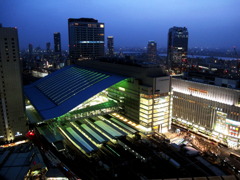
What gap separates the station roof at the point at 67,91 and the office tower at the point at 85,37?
8174 cm

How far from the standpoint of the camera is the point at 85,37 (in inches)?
5738

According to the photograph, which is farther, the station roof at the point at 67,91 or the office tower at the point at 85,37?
the office tower at the point at 85,37

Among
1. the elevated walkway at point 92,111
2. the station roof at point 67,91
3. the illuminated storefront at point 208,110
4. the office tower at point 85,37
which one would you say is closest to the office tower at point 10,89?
the station roof at point 67,91

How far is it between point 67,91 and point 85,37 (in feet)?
330

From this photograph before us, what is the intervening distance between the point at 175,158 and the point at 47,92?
38.2 metres

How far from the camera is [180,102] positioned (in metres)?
57.3

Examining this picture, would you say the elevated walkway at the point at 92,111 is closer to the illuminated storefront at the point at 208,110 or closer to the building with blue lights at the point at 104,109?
the building with blue lights at the point at 104,109

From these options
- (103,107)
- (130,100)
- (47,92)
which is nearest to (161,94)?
(130,100)

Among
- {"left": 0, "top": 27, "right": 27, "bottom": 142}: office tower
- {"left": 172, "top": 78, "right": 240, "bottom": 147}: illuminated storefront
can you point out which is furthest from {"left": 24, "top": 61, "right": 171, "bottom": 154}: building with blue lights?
{"left": 172, "top": 78, "right": 240, "bottom": 147}: illuminated storefront

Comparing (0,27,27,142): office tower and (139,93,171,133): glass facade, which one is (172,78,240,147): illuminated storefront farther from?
(0,27,27,142): office tower

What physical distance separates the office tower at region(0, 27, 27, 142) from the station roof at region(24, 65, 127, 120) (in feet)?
16.0

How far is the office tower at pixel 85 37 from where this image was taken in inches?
5645

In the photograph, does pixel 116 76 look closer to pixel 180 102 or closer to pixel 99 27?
pixel 180 102

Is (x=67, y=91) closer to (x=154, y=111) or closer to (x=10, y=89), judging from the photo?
(x=10, y=89)
